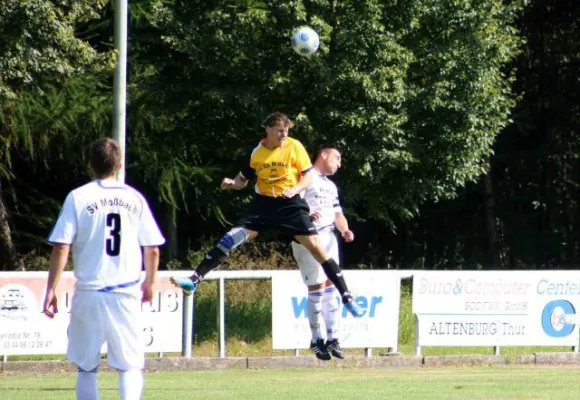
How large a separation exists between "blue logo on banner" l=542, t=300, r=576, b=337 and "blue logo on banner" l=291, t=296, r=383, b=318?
2773 mm

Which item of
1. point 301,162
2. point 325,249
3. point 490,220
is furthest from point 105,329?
point 490,220

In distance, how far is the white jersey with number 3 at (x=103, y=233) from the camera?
337 inches

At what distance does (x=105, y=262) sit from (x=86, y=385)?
35.5 inches

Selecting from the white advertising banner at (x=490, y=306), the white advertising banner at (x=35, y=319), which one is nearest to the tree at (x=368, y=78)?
the white advertising banner at (x=490, y=306)

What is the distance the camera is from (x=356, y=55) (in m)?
25.4

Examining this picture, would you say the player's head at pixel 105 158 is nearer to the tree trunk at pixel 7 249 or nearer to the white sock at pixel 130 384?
the white sock at pixel 130 384

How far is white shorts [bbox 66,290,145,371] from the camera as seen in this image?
8.64m

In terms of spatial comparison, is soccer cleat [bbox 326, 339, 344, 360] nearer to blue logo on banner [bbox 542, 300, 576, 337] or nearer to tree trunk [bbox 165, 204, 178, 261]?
blue logo on banner [bbox 542, 300, 576, 337]

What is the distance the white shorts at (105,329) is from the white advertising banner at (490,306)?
11358mm

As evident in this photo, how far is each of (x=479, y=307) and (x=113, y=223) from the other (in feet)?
39.7

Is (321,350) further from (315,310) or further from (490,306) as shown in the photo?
(490,306)

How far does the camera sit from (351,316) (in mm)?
19328

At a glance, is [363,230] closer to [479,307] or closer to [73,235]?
[479,307]

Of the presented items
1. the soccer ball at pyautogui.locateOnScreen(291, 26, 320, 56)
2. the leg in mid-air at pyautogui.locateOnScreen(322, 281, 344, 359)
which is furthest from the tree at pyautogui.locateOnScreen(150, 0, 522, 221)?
the leg in mid-air at pyautogui.locateOnScreen(322, 281, 344, 359)
